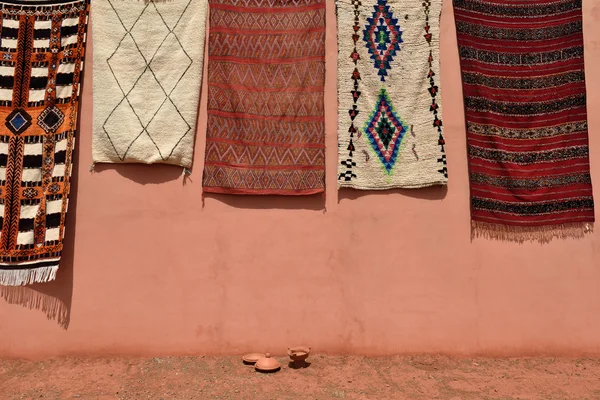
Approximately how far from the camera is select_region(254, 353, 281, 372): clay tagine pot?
309 centimetres

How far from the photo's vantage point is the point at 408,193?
136 inches

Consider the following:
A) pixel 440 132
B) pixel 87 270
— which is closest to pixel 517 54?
pixel 440 132

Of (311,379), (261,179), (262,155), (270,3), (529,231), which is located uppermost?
(270,3)

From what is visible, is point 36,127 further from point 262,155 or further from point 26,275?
point 262,155

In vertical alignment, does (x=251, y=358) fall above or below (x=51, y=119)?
below

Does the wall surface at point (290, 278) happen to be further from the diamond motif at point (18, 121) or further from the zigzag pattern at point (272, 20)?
Answer: the zigzag pattern at point (272, 20)

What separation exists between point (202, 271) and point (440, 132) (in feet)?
5.86

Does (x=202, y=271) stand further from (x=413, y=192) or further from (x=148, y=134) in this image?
(x=413, y=192)

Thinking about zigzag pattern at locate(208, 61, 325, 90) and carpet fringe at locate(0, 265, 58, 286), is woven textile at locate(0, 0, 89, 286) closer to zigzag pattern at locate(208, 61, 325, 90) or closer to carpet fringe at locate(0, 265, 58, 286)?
carpet fringe at locate(0, 265, 58, 286)

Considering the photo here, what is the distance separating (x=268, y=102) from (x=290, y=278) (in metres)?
1.15

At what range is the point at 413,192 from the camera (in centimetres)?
346

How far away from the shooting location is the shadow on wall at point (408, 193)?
3.45m

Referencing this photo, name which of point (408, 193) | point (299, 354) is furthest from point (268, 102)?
point (299, 354)

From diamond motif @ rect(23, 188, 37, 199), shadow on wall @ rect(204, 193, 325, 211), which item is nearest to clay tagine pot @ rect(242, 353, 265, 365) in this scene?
shadow on wall @ rect(204, 193, 325, 211)
